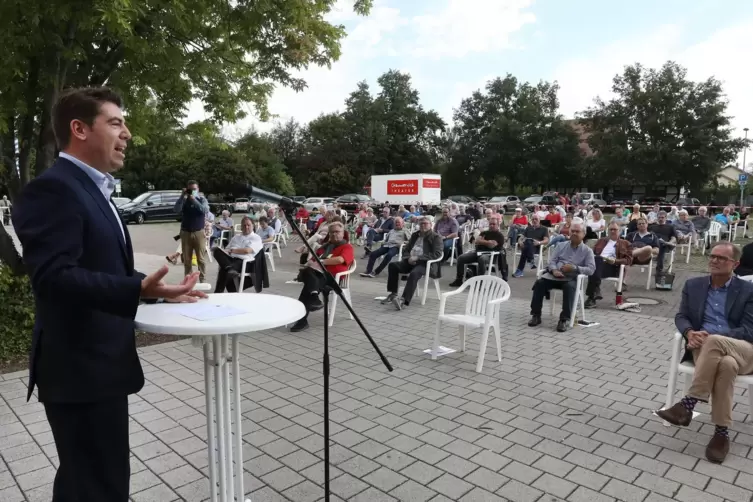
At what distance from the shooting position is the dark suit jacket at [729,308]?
3609 mm

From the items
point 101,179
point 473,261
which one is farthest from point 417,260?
point 101,179

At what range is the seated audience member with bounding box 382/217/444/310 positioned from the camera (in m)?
7.68

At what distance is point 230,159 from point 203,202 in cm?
3263

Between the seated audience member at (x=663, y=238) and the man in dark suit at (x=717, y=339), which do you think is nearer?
the man in dark suit at (x=717, y=339)

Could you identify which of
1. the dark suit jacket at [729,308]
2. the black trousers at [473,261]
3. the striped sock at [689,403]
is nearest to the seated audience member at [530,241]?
the black trousers at [473,261]

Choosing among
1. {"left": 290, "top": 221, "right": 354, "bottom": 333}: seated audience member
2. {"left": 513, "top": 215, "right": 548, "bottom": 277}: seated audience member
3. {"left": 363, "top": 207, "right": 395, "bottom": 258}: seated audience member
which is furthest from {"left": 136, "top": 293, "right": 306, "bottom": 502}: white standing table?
{"left": 363, "top": 207, "right": 395, "bottom": 258}: seated audience member

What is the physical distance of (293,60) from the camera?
20.1ft

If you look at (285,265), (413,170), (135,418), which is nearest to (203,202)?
(285,265)

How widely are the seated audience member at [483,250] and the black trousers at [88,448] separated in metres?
7.80

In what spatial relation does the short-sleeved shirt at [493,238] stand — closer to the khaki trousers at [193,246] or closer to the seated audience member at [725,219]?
the khaki trousers at [193,246]

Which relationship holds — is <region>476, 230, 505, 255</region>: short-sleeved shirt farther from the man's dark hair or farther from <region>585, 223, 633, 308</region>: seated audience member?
the man's dark hair

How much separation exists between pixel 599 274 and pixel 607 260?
28 cm

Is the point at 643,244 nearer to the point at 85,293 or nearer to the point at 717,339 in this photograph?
the point at 717,339

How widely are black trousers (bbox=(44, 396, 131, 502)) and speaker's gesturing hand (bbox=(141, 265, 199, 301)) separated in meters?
0.43
